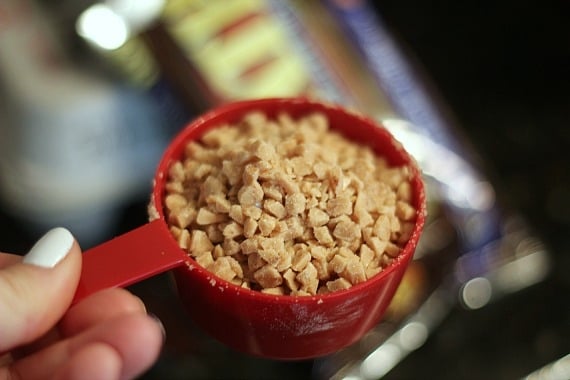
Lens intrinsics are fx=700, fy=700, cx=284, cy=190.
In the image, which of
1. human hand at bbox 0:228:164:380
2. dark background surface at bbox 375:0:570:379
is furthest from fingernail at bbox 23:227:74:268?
dark background surface at bbox 375:0:570:379

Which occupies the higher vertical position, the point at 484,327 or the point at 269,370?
the point at 269,370

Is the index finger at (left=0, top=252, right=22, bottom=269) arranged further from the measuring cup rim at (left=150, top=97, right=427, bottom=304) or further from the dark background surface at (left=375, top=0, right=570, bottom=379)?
the dark background surface at (left=375, top=0, right=570, bottom=379)

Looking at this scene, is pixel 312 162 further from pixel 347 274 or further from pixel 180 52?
pixel 180 52

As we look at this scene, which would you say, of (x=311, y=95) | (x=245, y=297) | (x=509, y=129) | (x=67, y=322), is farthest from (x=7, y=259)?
(x=509, y=129)

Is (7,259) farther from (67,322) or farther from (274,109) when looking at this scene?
(274,109)

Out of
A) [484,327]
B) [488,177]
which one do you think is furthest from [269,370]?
[488,177]

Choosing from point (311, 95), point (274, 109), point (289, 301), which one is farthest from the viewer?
point (311, 95)

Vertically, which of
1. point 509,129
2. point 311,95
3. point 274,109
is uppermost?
point 274,109

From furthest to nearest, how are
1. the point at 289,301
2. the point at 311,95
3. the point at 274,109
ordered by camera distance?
the point at 311,95 → the point at 274,109 → the point at 289,301
